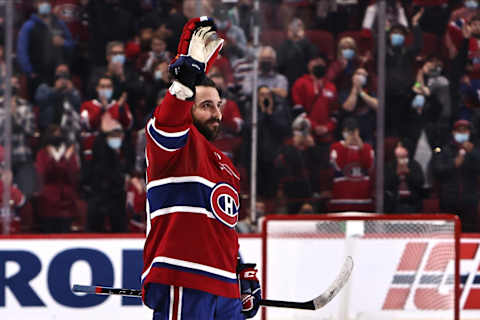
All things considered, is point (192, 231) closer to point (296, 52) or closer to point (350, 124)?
point (350, 124)

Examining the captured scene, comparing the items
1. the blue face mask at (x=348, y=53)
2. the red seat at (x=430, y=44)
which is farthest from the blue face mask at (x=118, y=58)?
the red seat at (x=430, y=44)

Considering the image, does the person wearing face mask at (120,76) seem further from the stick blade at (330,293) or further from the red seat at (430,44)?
the stick blade at (330,293)

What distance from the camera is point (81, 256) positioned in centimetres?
480

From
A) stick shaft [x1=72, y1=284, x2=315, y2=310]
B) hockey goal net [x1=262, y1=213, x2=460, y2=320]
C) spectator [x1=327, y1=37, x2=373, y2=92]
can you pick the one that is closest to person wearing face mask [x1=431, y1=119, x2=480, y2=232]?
spectator [x1=327, y1=37, x2=373, y2=92]

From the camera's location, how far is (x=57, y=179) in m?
5.31

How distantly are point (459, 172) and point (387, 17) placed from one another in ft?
3.58

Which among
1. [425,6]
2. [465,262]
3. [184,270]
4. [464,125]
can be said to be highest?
[425,6]

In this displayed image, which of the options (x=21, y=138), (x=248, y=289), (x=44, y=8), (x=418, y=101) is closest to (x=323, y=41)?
(x=418, y=101)

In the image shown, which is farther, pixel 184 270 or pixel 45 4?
pixel 45 4

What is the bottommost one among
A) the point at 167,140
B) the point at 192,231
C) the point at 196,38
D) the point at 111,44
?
the point at 192,231

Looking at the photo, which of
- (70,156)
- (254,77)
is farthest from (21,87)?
(254,77)

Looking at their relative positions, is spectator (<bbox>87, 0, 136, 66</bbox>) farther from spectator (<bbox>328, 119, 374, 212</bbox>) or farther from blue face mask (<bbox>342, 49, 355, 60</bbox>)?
spectator (<bbox>328, 119, 374, 212</bbox>)

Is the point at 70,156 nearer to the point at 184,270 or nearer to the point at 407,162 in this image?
the point at 407,162

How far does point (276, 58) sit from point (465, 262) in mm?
1754
